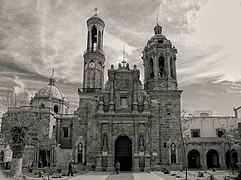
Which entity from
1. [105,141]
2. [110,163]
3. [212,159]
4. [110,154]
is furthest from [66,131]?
[212,159]

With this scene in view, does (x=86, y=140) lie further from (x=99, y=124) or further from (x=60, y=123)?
(x=60, y=123)

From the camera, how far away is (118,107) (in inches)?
1476

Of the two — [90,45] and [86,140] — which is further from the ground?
[90,45]

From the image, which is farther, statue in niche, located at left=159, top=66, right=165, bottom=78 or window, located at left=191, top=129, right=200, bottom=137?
window, located at left=191, top=129, right=200, bottom=137

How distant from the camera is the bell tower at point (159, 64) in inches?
1559

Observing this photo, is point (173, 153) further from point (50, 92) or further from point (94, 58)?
point (50, 92)

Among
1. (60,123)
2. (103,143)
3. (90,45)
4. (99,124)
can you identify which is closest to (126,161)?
(103,143)

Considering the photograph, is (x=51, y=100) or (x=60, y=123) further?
(x=51, y=100)

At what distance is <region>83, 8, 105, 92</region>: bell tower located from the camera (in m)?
43.0

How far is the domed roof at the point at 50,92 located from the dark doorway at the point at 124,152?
76.9 ft

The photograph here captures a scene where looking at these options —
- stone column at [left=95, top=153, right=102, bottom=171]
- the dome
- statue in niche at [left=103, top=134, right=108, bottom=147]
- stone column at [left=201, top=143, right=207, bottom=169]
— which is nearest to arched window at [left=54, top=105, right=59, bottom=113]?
the dome

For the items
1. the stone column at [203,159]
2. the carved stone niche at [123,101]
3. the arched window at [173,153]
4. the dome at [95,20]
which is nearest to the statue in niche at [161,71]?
the carved stone niche at [123,101]

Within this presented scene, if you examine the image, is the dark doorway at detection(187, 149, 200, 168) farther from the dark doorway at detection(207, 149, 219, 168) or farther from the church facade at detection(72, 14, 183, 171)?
the church facade at detection(72, 14, 183, 171)

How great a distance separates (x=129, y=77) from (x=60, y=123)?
653 inches
